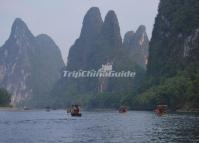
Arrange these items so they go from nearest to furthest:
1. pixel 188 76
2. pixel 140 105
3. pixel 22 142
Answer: pixel 22 142, pixel 188 76, pixel 140 105

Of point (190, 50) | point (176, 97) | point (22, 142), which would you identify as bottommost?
point (22, 142)

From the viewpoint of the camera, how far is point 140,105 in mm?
192875

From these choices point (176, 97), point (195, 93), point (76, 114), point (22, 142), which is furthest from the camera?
point (176, 97)

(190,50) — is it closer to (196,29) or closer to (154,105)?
(196,29)

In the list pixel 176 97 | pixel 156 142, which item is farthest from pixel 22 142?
pixel 176 97

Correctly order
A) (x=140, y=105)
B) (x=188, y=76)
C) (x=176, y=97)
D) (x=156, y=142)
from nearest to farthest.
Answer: (x=156, y=142) < (x=176, y=97) < (x=188, y=76) < (x=140, y=105)

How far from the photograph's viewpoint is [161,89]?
576ft


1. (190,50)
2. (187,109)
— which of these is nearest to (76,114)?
(187,109)

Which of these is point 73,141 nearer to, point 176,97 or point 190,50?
point 176,97

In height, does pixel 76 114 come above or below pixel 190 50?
below

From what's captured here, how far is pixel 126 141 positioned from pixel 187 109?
319 feet

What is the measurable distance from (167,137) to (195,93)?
9215 centimetres

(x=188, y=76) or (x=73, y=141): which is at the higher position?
(x=188, y=76)

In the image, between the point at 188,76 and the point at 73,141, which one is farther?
the point at 188,76
